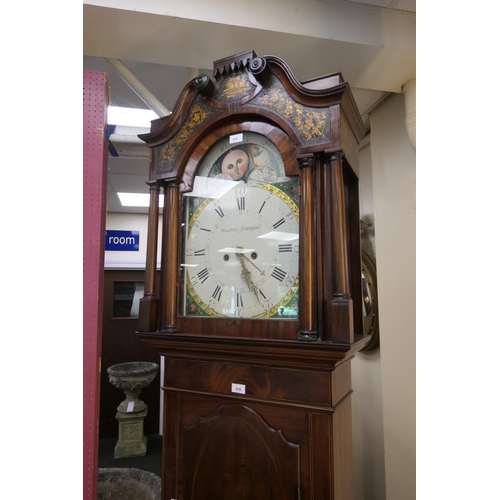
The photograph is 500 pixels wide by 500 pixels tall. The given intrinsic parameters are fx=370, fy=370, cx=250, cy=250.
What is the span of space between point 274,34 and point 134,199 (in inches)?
112

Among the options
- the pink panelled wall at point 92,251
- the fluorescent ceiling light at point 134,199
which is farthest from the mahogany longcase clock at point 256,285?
the fluorescent ceiling light at point 134,199

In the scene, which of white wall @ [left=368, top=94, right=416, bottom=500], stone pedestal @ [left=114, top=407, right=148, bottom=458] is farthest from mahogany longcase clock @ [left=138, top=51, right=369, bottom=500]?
stone pedestal @ [left=114, top=407, right=148, bottom=458]

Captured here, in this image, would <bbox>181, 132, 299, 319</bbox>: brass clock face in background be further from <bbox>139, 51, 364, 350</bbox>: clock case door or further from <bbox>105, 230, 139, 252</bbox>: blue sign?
<bbox>105, 230, 139, 252</bbox>: blue sign

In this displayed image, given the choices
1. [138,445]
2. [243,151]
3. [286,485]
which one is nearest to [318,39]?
[243,151]

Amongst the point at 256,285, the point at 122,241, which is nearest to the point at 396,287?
the point at 256,285

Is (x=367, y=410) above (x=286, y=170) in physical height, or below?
below

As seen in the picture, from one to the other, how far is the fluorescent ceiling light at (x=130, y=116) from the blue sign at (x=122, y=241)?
1823 mm

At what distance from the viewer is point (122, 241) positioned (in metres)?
3.97

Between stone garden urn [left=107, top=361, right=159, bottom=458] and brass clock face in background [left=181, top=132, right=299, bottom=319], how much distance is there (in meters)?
2.41

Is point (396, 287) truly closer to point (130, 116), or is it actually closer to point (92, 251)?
point (92, 251)

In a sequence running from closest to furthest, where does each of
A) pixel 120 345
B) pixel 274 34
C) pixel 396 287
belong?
pixel 274 34, pixel 396 287, pixel 120 345

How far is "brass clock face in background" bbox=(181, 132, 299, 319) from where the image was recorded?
0.96 m

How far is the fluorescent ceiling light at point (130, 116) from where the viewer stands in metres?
2.31

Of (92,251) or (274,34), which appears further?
(274,34)
